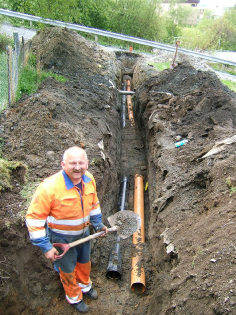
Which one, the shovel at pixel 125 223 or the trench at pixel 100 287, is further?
the shovel at pixel 125 223

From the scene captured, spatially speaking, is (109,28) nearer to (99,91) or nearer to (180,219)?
(99,91)

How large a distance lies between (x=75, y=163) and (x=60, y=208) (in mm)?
580

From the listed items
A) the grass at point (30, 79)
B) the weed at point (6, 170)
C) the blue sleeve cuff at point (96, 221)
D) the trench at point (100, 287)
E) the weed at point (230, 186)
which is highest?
the grass at point (30, 79)

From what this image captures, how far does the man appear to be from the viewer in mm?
2961

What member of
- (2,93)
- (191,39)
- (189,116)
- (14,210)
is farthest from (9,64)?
(191,39)

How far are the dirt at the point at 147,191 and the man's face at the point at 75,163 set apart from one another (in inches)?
46.7

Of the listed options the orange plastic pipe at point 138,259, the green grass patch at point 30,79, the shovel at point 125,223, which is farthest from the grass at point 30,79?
the shovel at point 125,223

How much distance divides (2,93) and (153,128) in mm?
4146

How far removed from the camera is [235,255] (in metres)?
2.75

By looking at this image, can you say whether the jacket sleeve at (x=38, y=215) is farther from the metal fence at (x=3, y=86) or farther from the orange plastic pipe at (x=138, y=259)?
the metal fence at (x=3, y=86)

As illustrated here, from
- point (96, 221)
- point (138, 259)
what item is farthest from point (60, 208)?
point (138, 259)

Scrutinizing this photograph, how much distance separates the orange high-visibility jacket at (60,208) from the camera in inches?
116

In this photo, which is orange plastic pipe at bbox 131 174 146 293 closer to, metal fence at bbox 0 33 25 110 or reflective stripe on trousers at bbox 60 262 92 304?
reflective stripe on trousers at bbox 60 262 92 304

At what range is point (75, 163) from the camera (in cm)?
299
